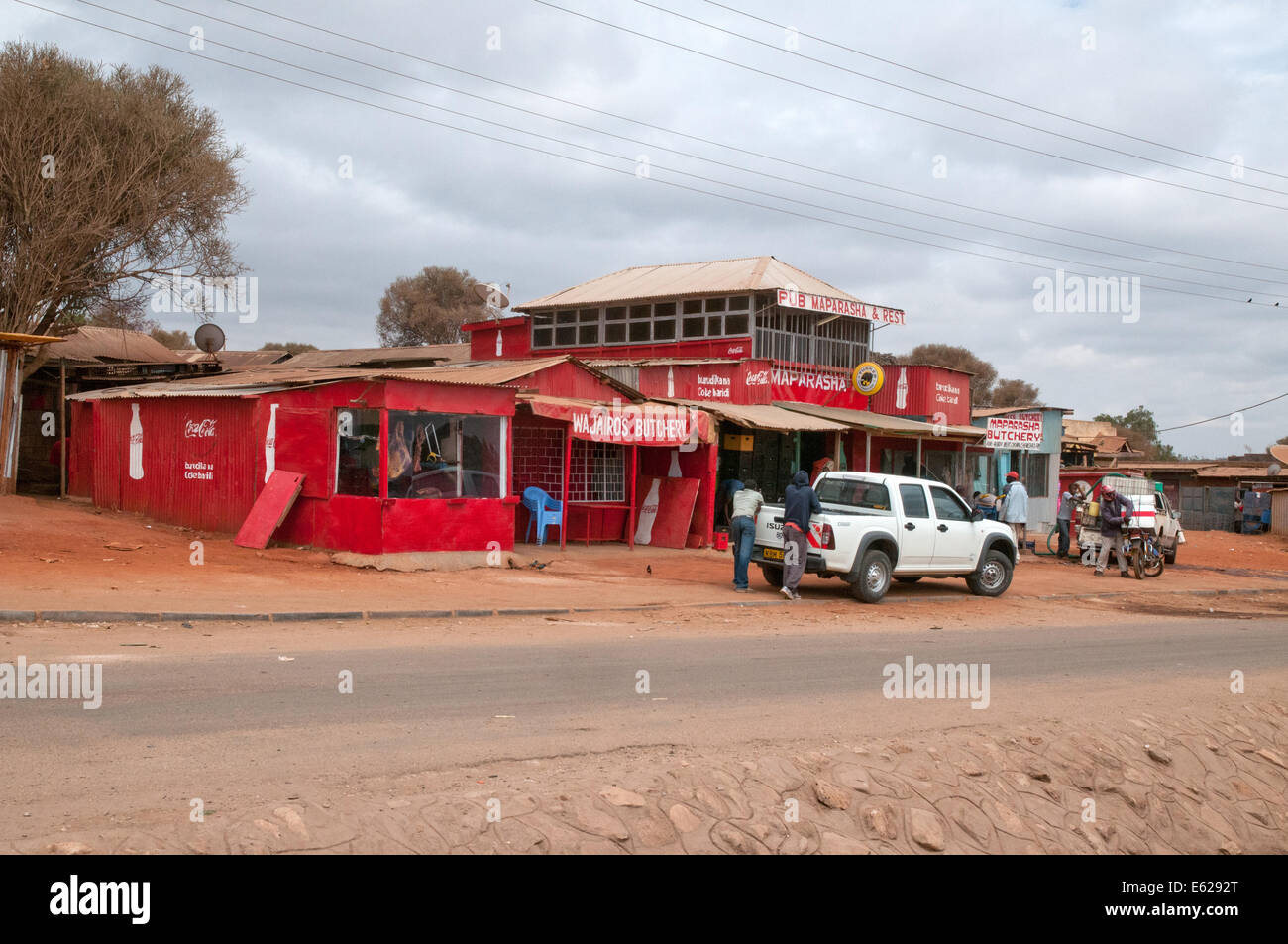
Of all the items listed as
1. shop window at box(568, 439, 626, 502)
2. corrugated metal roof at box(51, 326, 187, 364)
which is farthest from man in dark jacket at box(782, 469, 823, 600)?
corrugated metal roof at box(51, 326, 187, 364)

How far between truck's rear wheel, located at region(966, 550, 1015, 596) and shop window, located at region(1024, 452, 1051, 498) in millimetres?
21201

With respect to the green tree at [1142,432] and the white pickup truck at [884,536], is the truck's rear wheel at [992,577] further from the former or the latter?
the green tree at [1142,432]

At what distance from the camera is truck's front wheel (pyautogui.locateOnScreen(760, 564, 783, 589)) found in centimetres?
1800

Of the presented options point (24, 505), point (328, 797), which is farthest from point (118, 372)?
point (328, 797)

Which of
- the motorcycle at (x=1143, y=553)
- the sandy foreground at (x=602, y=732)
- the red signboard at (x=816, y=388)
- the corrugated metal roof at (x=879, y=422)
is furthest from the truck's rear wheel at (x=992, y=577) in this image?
the red signboard at (x=816, y=388)

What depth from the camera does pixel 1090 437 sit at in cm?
5631

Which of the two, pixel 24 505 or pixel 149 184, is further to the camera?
pixel 149 184

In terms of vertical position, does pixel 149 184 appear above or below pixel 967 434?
above

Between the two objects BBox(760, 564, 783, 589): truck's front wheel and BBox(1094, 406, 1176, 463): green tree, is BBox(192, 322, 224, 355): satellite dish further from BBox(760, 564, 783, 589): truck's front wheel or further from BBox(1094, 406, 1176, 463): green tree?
BBox(1094, 406, 1176, 463): green tree

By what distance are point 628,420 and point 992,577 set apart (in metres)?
7.61

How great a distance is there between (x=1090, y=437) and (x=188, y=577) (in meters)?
Result: 50.1

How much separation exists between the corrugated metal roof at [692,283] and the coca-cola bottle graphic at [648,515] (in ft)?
26.2

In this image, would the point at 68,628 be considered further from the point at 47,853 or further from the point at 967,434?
the point at 967,434
